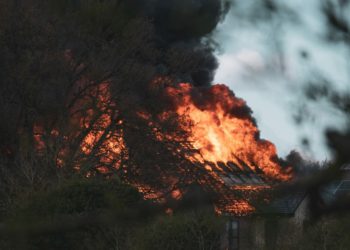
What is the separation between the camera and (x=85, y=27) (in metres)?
30.4

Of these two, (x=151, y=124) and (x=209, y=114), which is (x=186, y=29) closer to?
(x=151, y=124)

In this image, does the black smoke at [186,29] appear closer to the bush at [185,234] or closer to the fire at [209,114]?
the fire at [209,114]

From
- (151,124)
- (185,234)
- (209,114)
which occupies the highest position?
(209,114)

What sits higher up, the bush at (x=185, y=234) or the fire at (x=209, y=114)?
the fire at (x=209, y=114)

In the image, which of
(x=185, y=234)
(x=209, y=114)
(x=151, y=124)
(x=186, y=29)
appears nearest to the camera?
(x=186, y=29)

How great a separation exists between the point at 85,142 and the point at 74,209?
12.6 m

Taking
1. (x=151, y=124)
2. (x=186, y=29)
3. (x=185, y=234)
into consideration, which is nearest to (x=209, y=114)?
(x=151, y=124)

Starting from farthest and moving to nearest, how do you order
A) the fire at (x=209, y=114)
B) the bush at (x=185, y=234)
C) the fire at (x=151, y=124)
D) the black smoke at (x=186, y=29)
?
the fire at (x=209, y=114)
the fire at (x=151, y=124)
the bush at (x=185, y=234)
the black smoke at (x=186, y=29)

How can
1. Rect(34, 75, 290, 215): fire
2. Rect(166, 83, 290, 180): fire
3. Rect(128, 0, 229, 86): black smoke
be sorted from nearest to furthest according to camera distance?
Rect(128, 0, 229, 86): black smoke
Rect(34, 75, 290, 215): fire
Rect(166, 83, 290, 180): fire

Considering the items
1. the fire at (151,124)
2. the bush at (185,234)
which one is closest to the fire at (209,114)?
the fire at (151,124)

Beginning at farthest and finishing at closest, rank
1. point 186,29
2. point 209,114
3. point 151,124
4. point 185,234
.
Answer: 1. point 209,114
2. point 151,124
3. point 185,234
4. point 186,29

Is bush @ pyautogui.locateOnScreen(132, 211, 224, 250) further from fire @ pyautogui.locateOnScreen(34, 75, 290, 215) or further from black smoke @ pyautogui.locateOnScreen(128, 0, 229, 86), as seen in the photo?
fire @ pyautogui.locateOnScreen(34, 75, 290, 215)

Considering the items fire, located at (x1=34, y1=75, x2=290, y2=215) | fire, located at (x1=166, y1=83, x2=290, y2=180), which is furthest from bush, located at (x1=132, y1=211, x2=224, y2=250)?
fire, located at (x1=34, y1=75, x2=290, y2=215)

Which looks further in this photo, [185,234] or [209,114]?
[209,114]
